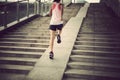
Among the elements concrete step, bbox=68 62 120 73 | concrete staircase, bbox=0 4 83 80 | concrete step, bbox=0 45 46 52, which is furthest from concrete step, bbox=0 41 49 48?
concrete step, bbox=68 62 120 73

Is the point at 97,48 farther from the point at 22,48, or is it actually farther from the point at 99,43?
the point at 22,48

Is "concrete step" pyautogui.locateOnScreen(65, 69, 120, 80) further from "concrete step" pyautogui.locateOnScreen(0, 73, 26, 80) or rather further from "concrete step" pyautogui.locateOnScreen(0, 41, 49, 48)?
"concrete step" pyautogui.locateOnScreen(0, 41, 49, 48)

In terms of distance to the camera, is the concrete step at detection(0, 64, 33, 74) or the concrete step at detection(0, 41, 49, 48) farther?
the concrete step at detection(0, 41, 49, 48)

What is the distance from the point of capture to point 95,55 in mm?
7664

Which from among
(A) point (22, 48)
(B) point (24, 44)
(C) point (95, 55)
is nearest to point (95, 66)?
(C) point (95, 55)

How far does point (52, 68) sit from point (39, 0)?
8.42 metres

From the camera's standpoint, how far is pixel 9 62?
750cm

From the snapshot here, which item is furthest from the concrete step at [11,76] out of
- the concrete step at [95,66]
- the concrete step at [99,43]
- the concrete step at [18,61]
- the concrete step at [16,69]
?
the concrete step at [99,43]

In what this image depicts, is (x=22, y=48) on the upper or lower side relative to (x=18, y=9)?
lower

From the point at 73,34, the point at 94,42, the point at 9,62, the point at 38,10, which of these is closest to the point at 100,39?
the point at 94,42

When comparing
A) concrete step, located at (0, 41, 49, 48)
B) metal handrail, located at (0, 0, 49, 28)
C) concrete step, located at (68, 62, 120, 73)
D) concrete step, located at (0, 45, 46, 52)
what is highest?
metal handrail, located at (0, 0, 49, 28)

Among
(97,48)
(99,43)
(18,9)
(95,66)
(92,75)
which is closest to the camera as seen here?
(92,75)

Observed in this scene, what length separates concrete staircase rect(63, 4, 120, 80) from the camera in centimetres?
647

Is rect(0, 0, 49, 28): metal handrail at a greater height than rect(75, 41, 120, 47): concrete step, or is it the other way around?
rect(0, 0, 49, 28): metal handrail
